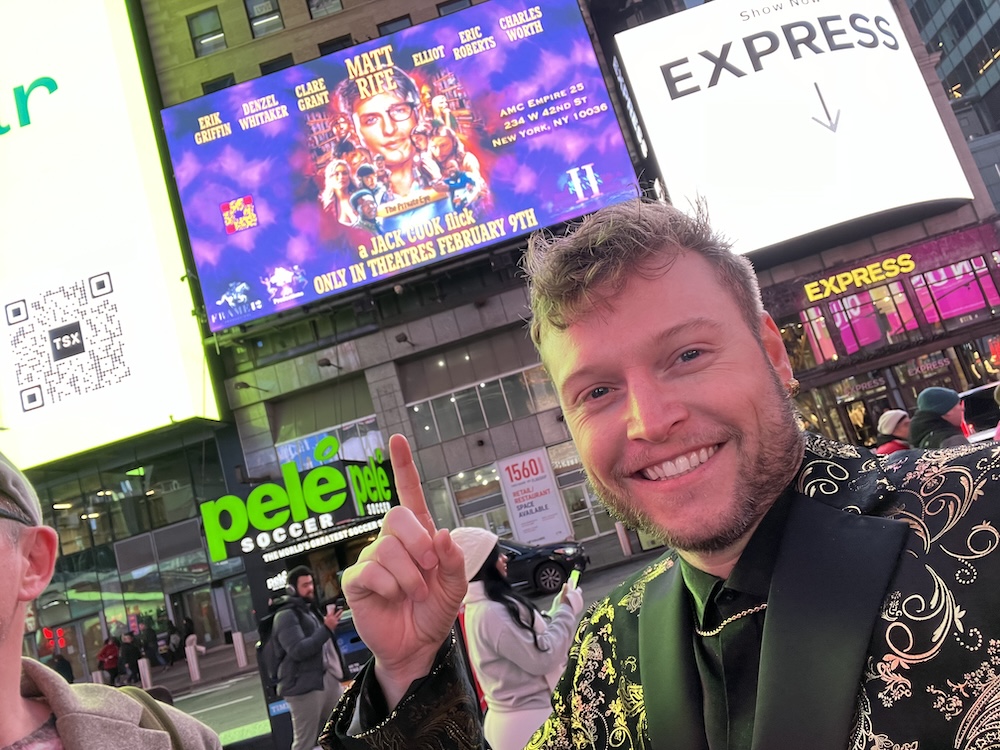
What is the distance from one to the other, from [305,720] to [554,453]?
16297mm

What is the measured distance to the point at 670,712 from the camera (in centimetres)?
137

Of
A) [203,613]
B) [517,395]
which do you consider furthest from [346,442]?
[203,613]

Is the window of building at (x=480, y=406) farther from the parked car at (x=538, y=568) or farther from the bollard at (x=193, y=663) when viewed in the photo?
the bollard at (x=193, y=663)

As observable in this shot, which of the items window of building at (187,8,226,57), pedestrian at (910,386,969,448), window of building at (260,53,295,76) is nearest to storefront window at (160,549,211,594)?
window of building at (260,53,295,76)

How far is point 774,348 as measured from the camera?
1573 millimetres

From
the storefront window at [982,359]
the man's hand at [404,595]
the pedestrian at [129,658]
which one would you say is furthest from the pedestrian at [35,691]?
the storefront window at [982,359]

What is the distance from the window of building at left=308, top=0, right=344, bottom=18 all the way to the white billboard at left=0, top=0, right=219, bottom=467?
22.7 ft

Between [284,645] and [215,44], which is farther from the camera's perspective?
[215,44]

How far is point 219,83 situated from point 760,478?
1135 inches

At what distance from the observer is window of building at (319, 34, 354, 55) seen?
2498cm

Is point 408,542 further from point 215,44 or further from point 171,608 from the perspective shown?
point 215,44

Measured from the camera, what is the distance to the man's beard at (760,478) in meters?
1.35

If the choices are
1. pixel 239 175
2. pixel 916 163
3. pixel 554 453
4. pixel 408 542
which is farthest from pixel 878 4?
pixel 408 542

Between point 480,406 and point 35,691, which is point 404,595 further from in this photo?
point 480,406
